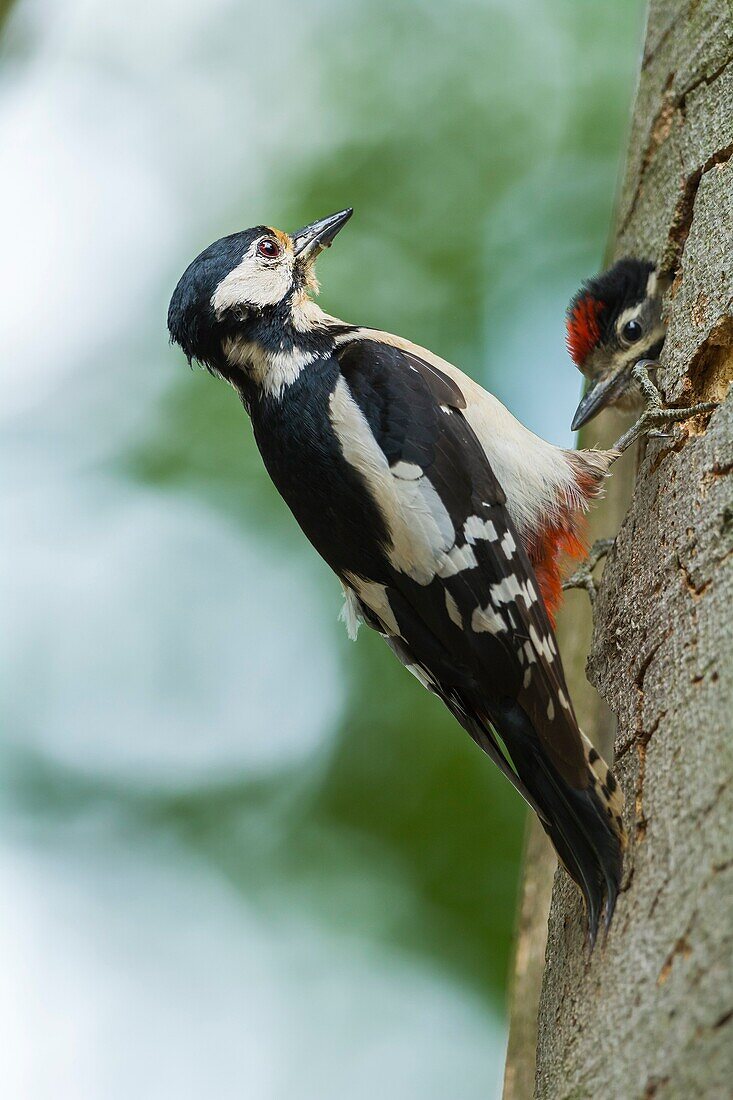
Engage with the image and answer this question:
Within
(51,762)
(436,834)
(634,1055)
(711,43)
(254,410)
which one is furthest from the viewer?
(51,762)

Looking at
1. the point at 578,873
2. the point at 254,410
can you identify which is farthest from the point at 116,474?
the point at 578,873

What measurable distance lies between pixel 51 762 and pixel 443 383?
3.18 meters

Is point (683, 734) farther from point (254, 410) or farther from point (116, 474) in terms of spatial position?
point (116, 474)

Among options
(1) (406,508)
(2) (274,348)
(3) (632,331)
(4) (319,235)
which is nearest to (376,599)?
(1) (406,508)

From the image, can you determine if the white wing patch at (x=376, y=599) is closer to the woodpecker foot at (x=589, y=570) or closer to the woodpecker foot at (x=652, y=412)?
the woodpecker foot at (x=589, y=570)

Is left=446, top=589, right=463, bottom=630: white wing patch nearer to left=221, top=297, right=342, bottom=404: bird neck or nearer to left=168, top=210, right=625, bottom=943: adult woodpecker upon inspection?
left=168, top=210, right=625, bottom=943: adult woodpecker

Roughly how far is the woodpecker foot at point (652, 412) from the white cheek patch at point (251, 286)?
2.94 feet

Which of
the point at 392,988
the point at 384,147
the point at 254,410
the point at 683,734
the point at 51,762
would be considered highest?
the point at 384,147

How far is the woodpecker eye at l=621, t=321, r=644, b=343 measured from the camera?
2.61 m

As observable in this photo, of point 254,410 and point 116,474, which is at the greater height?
point 116,474

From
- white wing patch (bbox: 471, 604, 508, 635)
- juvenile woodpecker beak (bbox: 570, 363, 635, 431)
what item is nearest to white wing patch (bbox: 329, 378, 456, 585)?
white wing patch (bbox: 471, 604, 508, 635)

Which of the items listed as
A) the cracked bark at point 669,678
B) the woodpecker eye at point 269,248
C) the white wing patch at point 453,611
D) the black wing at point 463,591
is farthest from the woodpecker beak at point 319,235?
the white wing patch at point 453,611

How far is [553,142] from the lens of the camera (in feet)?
15.0

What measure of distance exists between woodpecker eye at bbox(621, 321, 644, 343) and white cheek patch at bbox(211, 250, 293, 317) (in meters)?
0.83
